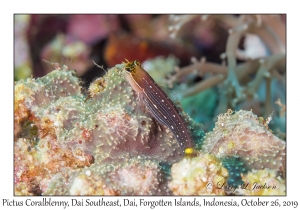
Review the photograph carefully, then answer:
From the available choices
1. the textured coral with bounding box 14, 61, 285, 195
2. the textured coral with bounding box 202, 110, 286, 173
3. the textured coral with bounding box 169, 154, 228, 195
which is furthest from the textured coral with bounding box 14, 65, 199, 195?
the textured coral with bounding box 202, 110, 286, 173

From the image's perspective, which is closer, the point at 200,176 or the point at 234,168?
the point at 200,176

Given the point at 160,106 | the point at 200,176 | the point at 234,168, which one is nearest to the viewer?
the point at 200,176

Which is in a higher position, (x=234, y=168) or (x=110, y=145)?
(x=110, y=145)

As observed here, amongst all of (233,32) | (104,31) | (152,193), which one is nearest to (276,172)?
(152,193)

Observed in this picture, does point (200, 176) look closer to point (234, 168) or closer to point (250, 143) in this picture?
point (234, 168)

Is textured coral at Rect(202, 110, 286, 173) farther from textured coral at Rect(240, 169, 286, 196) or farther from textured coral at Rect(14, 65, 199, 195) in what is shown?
textured coral at Rect(14, 65, 199, 195)

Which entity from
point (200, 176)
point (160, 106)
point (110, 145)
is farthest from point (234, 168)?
point (110, 145)

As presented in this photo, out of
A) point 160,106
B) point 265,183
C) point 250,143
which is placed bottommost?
point 265,183
